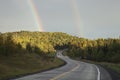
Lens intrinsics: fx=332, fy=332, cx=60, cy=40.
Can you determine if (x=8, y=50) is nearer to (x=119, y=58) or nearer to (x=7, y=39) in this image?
(x=7, y=39)

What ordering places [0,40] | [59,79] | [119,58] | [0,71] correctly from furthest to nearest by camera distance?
1. [119,58]
2. [0,40]
3. [0,71]
4. [59,79]

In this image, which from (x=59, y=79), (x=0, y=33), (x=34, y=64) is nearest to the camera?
(x=59, y=79)

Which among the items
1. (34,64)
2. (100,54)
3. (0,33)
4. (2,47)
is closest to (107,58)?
(100,54)

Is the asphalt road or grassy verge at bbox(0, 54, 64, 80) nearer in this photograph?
the asphalt road

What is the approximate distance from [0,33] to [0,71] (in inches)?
2525

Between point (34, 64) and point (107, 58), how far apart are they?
12272 centimetres

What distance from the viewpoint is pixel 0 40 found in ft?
304

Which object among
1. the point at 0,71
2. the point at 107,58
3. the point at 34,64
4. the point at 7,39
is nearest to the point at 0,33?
the point at 7,39

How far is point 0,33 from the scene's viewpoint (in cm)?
10288

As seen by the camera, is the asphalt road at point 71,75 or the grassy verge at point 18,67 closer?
the asphalt road at point 71,75

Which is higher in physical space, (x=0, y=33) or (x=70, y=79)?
(x=0, y=33)

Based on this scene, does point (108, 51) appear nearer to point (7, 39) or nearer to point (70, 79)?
point (7, 39)

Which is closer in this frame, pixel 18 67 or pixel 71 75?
pixel 71 75

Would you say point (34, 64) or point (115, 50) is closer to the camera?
point (34, 64)
